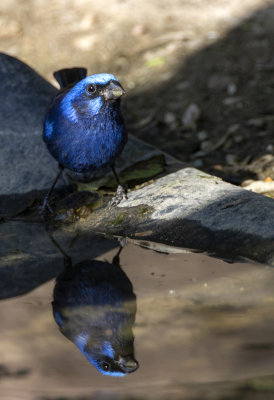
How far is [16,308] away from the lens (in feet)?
8.32

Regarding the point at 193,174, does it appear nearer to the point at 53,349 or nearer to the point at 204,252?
the point at 204,252

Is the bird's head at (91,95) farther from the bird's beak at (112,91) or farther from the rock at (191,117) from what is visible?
the rock at (191,117)

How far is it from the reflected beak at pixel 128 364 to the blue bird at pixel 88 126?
4.96 feet

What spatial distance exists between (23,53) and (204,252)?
3959 mm

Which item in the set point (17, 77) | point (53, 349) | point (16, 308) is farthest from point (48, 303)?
point (17, 77)

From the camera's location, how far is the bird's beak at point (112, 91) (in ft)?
10.8

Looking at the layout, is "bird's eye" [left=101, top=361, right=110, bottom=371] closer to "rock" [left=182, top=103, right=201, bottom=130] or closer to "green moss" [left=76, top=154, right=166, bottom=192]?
"green moss" [left=76, top=154, right=166, bottom=192]

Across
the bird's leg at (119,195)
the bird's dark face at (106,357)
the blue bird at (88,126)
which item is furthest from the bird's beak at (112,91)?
the bird's dark face at (106,357)

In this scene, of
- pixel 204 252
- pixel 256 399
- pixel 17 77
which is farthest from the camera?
pixel 17 77

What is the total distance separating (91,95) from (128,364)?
1.72 meters

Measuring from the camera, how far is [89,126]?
3424 mm

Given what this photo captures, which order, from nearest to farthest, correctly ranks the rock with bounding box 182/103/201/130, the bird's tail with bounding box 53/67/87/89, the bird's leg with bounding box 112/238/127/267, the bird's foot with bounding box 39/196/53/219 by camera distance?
the bird's leg with bounding box 112/238/127/267 < the bird's foot with bounding box 39/196/53/219 < the bird's tail with bounding box 53/67/87/89 < the rock with bounding box 182/103/201/130

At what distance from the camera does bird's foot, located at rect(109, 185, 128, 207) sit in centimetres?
349

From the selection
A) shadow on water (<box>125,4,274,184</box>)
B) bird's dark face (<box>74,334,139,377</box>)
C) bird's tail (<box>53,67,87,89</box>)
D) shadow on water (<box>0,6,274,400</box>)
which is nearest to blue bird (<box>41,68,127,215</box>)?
shadow on water (<box>0,6,274,400</box>)
